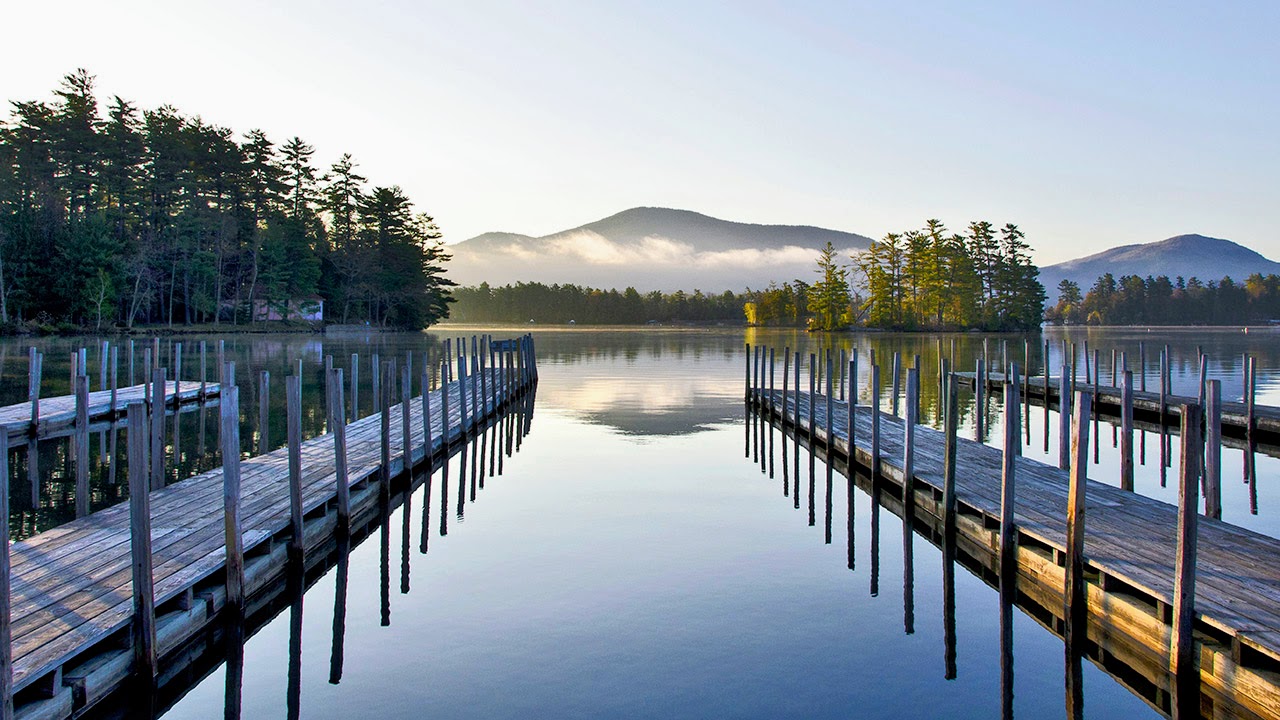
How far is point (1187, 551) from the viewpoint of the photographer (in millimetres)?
6336

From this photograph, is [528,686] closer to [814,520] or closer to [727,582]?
[727,582]

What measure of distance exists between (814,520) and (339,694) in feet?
26.0

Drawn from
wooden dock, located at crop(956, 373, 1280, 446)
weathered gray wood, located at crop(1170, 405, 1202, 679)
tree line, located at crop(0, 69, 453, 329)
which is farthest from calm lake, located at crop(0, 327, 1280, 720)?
tree line, located at crop(0, 69, 453, 329)

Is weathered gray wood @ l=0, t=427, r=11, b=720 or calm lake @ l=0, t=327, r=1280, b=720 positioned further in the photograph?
calm lake @ l=0, t=327, r=1280, b=720

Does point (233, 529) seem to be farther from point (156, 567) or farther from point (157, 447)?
point (157, 447)

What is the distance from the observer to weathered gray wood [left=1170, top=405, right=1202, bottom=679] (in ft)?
20.9

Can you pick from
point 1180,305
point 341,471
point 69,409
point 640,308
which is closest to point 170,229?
point 69,409

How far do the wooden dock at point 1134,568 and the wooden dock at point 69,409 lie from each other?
13.7 m

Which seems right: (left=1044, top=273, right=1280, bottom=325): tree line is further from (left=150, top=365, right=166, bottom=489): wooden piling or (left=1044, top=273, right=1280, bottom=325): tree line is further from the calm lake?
(left=150, top=365, right=166, bottom=489): wooden piling

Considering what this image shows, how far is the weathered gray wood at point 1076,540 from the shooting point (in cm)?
779

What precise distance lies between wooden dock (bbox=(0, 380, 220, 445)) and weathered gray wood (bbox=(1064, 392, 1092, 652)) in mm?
14608

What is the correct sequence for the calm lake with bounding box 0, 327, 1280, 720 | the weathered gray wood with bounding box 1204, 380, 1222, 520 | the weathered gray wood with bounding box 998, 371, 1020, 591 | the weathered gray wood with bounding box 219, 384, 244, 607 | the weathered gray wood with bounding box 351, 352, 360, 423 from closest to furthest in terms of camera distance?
1. the calm lake with bounding box 0, 327, 1280, 720
2. the weathered gray wood with bounding box 219, 384, 244, 607
3. the weathered gray wood with bounding box 998, 371, 1020, 591
4. the weathered gray wood with bounding box 1204, 380, 1222, 520
5. the weathered gray wood with bounding box 351, 352, 360, 423

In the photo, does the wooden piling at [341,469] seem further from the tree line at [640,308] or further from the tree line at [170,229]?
the tree line at [640,308]

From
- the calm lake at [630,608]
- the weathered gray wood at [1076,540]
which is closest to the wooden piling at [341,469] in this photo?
the calm lake at [630,608]
